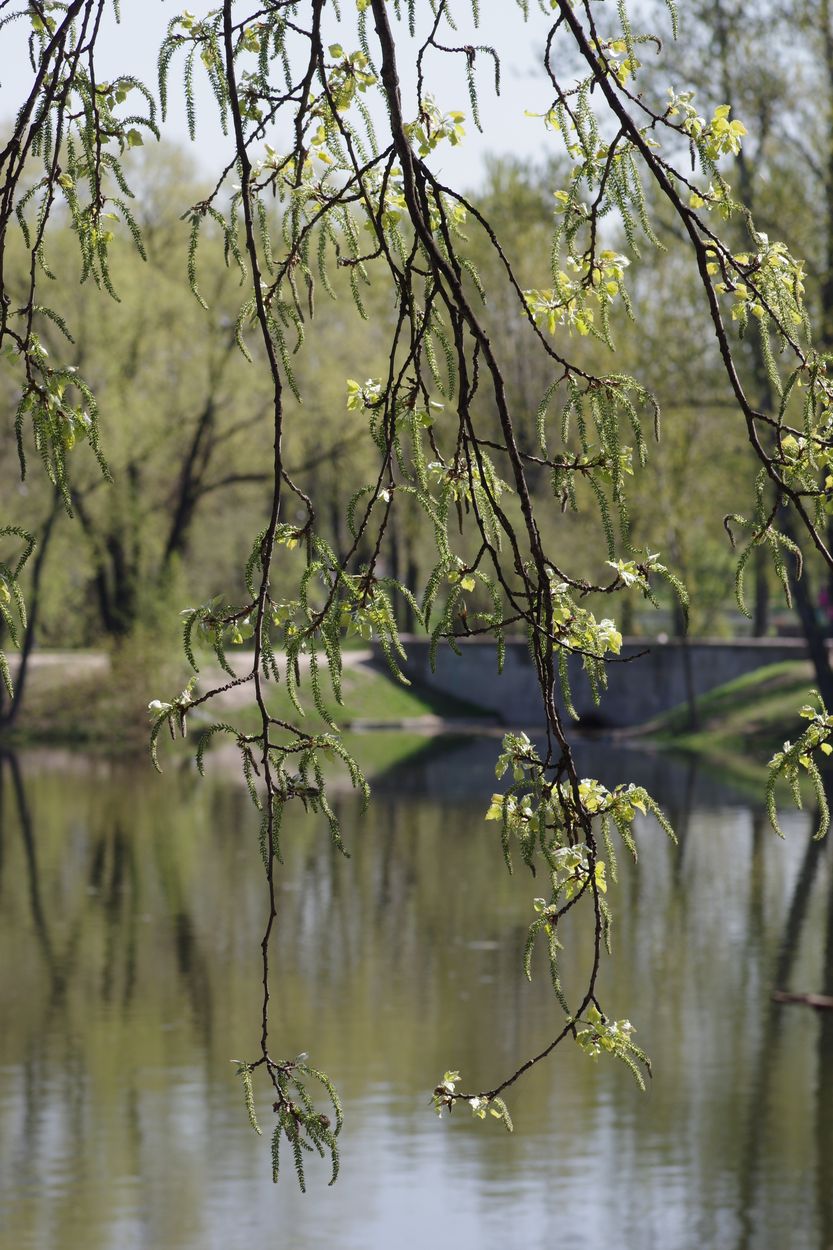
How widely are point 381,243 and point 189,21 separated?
2.02 feet

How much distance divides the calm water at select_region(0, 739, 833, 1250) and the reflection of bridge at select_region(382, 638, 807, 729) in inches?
529

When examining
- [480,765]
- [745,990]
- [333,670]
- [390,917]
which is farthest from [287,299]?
[480,765]

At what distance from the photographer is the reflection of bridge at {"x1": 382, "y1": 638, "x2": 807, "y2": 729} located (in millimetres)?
34906

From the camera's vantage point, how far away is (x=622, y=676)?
1449 inches

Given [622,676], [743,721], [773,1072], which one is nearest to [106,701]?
[622,676]

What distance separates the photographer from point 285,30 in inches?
131

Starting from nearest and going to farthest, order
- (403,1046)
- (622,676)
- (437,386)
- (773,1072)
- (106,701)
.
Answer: (437,386) < (773,1072) < (403,1046) < (106,701) < (622,676)

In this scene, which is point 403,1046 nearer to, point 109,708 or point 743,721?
point 743,721

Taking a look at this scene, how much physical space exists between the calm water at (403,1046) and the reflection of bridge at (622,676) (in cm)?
1344

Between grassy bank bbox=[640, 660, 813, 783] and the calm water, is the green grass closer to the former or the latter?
grassy bank bbox=[640, 660, 813, 783]

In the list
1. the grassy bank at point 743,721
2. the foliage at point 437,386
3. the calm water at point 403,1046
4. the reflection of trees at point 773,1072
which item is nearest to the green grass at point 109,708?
the grassy bank at point 743,721

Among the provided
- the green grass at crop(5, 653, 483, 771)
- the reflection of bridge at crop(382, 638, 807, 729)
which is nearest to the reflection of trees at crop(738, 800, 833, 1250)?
the green grass at crop(5, 653, 483, 771)

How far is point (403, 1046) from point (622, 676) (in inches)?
961

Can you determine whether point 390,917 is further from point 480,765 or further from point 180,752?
point 180,752
